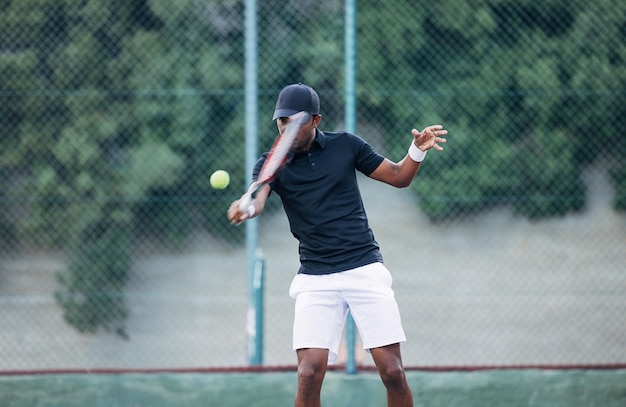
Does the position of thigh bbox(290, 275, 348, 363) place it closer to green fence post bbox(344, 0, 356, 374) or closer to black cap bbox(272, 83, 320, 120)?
black cap bbox(272, 83, 320, 120)

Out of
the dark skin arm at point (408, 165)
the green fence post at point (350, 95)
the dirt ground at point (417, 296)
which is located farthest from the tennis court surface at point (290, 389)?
the dark skin arm at point (408, 165)

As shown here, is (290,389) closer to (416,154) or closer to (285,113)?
(416,154)

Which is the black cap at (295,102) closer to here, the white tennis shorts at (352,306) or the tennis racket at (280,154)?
the tennis racket at (280,154)

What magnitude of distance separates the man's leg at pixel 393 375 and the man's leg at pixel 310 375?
10.4 inches

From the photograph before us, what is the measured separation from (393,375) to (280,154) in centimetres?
116

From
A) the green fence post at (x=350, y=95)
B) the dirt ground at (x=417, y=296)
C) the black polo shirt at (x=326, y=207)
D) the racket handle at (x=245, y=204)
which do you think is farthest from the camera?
the dirt ground at (x=417, y=296)

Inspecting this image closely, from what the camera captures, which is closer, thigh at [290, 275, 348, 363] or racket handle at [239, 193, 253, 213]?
racket handle at [239, 193, 253, 213]

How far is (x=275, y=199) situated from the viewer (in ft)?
21.7

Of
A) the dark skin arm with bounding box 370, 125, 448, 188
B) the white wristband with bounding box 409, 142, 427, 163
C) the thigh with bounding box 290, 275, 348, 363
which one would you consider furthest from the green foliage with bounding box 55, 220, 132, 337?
the white wristband with bounding box 409, 142, 427, 163

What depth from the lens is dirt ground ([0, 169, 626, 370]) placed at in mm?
6297

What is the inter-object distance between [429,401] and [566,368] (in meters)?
0.92

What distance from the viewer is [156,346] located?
6.74 m

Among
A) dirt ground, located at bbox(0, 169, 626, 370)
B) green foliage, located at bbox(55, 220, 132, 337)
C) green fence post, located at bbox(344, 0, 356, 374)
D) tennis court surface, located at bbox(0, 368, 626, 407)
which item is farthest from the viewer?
A: green foliage, located at bbox(55, 220, 132, 337)

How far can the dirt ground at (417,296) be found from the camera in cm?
630
